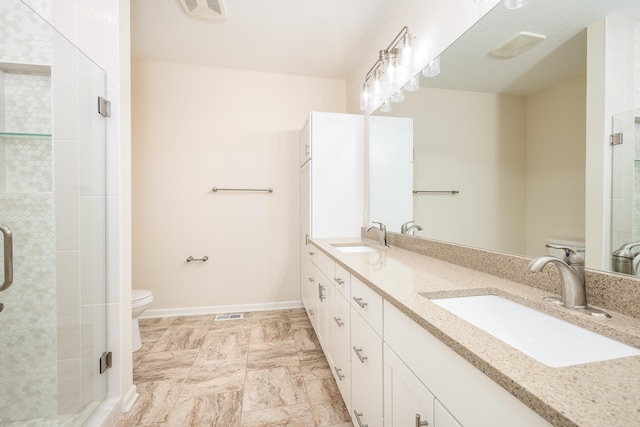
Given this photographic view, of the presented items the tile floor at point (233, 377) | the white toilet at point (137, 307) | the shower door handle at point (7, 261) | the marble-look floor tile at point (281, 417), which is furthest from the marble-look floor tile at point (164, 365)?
the shower door handle at point (7, 261)

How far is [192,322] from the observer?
2545 mm

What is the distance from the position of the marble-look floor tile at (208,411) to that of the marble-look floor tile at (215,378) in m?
0.05

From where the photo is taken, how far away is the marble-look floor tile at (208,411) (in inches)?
54.1

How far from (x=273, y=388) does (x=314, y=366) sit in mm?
319

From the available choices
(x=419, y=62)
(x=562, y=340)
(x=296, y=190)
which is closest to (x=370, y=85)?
(x=419, y=62)

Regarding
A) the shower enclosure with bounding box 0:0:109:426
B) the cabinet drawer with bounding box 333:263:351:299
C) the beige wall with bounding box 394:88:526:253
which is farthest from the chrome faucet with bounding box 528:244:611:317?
the shower enclosure with bounding box 0:0:109:426

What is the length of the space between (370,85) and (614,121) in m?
1.75

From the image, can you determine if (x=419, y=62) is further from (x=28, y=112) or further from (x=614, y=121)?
(x=28, y=112)

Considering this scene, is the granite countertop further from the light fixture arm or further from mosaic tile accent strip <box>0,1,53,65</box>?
mosaic tile accent strip <box>0,1,53,65</box>

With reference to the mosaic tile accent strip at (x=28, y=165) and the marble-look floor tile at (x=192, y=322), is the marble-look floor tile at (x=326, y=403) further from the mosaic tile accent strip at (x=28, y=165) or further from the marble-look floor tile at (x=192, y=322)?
the mosaic tile accent strip at (x=28, y=165)

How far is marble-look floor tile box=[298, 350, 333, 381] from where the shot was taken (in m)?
1.74

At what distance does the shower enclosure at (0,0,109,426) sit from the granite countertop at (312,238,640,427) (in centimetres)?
138

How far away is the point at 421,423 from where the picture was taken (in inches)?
27.1

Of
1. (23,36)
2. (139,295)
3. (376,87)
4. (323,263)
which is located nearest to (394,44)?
(376,87)
